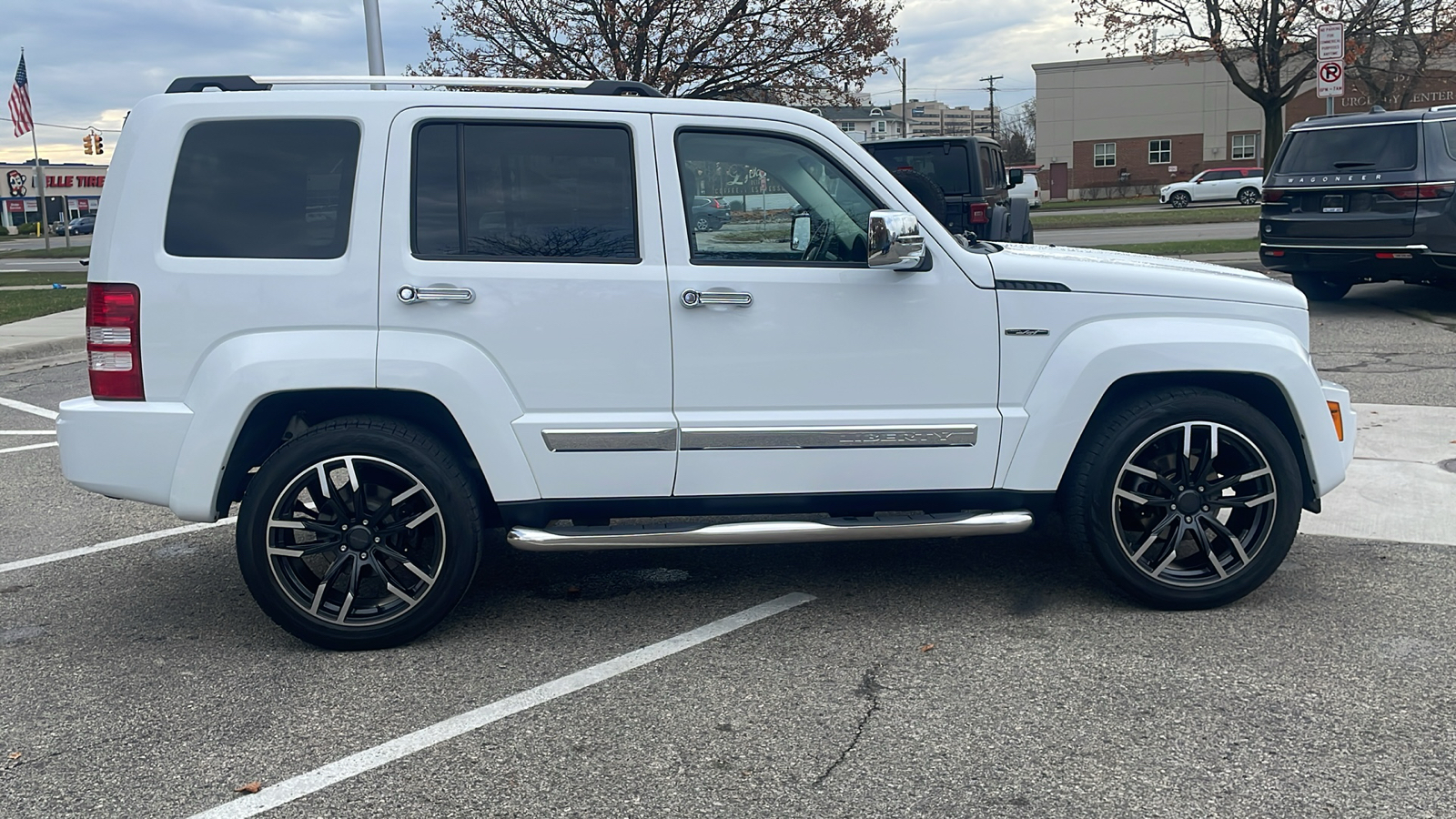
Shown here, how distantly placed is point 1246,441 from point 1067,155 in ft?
196

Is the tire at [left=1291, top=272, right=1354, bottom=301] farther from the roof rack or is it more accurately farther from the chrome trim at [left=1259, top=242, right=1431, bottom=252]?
the roof rack

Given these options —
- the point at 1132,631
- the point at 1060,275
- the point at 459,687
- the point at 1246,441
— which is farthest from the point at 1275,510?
the point at 459,687

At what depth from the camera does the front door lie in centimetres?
431

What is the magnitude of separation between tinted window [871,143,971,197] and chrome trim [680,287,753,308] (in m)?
10.1

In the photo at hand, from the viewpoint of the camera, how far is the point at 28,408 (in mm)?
9891

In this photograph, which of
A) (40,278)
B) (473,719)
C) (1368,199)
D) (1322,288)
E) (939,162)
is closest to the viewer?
(473,719)

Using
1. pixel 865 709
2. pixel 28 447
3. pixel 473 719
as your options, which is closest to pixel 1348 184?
pixel 865 709

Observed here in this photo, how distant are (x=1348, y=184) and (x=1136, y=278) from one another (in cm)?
853

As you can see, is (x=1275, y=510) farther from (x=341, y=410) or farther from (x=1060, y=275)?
(x=341, y=410)

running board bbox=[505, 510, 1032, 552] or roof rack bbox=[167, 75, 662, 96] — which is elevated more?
roof rack bbox=[167, 75, 662, 96]

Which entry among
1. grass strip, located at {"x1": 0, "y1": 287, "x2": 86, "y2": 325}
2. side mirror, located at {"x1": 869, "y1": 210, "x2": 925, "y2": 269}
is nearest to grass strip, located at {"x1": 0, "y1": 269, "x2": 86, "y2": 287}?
grass strip, located at {"x1": 0, "y1": 287, "x2": 86, "y2": 325}

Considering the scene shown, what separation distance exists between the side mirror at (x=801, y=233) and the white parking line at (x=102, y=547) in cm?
347

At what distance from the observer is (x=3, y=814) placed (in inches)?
127

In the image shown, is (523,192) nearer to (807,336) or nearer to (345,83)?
(345,83)
